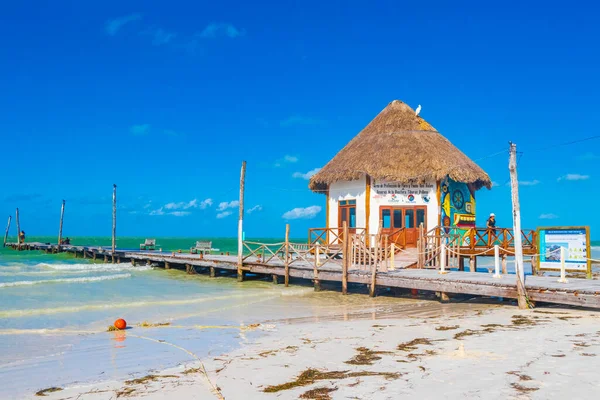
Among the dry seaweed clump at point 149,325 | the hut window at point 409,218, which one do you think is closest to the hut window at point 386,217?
the hut window at point 409,218

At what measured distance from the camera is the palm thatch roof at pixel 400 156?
2178cm

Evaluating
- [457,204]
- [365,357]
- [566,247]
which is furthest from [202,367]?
[457,204]

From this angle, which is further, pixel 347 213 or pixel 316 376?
pixel 347 213

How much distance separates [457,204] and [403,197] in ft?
8.33

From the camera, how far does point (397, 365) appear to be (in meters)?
7.75

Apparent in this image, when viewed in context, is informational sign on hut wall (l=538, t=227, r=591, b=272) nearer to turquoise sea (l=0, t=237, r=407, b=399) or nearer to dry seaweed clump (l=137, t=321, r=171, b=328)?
turquoise sea (l=0, t=237, r=407, b=399)

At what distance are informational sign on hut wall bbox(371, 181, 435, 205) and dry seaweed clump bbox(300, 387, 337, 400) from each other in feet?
53.3

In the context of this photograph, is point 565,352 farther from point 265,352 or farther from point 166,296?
point 166,296

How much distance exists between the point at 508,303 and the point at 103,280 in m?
17.8

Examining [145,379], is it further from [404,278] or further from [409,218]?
[409,218]

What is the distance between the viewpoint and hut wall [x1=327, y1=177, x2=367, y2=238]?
22812mm

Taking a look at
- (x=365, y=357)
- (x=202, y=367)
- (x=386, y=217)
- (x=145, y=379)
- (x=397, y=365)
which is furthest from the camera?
(x=386, y=217)

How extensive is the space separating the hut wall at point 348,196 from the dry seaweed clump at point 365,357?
13.9 metres

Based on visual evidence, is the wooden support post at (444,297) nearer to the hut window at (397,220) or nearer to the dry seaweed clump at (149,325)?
the hut window at (397,220)
